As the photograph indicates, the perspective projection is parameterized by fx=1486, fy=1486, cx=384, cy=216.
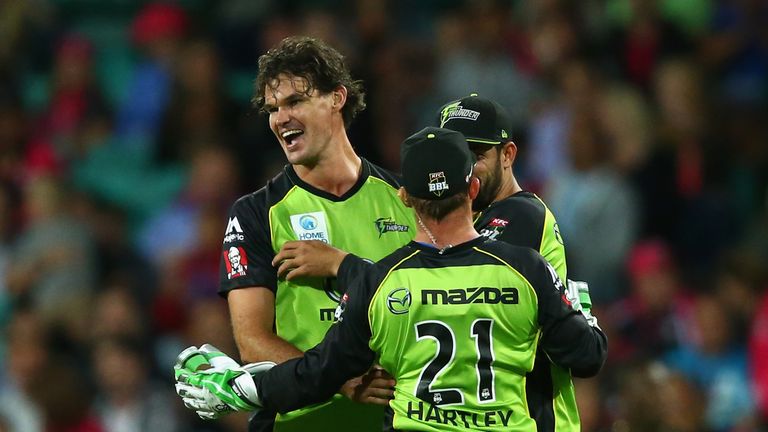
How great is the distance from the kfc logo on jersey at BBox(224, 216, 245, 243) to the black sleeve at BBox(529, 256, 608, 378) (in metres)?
1.27

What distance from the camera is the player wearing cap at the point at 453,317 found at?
4547 mm

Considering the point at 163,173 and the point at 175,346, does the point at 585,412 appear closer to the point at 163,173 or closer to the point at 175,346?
the point at 175,346

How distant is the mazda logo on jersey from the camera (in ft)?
15.0

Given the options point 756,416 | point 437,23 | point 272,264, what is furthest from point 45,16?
point 272,264

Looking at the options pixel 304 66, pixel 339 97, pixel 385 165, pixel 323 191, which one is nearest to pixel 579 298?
pixel 323 191

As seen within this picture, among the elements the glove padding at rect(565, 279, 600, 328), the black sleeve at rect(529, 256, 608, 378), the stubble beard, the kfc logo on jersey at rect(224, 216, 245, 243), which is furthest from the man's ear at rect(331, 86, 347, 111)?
the black sleeve at rect(529, 256, 608, 378)

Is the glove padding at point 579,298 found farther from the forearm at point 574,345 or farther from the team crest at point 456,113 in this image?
the team crest at point 456,113

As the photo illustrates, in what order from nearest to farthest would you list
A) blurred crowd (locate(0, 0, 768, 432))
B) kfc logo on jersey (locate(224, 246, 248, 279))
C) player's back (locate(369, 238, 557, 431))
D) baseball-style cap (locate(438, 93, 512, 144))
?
player's back (locate(369, 238, 557, 431)) < baseball-style cap (locate(438, 93, 512, 144)) < kfc logo on jersey (locate(224, 246, 248, 279)) < blurred crowd (locate(0, 0, 768, 432))

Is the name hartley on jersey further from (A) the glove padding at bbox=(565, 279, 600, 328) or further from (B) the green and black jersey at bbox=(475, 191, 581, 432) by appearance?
(A) the glove padding at bbox=(565, 279, 600, 328)

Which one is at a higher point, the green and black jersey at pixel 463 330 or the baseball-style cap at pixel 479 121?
the baseball-style cap at pixel 479 121

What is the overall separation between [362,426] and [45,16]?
786 centimetres

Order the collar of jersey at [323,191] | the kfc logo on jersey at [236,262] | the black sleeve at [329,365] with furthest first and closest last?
the collar of jersey at [323,191], the kfc logo on jersey at [236,262], the black sleeve at [329,365]

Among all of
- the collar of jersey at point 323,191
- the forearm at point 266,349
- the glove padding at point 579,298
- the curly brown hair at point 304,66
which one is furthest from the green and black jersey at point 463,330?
the curly brown hair at point 304,66

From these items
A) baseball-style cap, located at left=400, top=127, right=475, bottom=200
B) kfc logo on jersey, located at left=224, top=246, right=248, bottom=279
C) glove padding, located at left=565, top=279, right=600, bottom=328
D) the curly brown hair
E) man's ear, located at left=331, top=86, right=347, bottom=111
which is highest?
the curly brown hair
